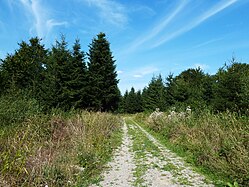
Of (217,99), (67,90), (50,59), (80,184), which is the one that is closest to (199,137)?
(80,184)

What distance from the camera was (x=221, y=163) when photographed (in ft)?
23.2

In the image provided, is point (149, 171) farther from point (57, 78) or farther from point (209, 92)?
point (209, 92)

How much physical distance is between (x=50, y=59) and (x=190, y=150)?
16.6 metres

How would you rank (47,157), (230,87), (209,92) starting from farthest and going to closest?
(209,92)
(230,87)
(47,157)

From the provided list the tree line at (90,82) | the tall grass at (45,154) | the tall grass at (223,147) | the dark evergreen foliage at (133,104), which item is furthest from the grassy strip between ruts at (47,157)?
the dark evergreen foliage at (133,104)

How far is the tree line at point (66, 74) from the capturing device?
73.6ft

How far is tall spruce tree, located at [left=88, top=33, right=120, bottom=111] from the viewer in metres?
31.5

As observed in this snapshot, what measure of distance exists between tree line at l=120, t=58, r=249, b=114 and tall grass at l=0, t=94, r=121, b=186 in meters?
5.90

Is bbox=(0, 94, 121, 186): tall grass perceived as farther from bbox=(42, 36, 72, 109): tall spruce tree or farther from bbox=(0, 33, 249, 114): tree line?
bbox=(42, 36, 72, 109): tall spruce tree

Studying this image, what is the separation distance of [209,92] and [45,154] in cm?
2194

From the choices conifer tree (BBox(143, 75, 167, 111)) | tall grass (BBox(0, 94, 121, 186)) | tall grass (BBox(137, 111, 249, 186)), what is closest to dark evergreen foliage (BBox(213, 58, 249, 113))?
tall grass (BBox(137, 111, 249, 186))

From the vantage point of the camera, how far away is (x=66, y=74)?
23.1m

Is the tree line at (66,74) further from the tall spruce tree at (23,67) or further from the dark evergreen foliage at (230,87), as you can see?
the dark evergreen foliage at (230,87)

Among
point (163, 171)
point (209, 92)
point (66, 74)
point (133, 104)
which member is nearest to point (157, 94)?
point (209, 92)
